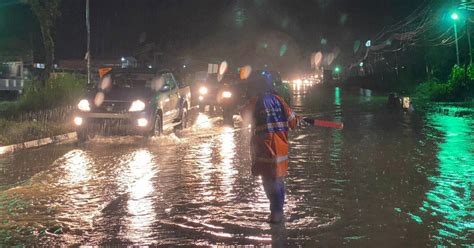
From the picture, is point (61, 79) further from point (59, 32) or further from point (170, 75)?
point (59, 32)

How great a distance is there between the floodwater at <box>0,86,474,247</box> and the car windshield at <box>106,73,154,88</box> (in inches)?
70.9

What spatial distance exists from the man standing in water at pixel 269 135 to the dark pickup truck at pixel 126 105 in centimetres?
772

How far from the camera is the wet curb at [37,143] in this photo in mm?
12805

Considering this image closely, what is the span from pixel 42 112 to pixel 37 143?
418 cm

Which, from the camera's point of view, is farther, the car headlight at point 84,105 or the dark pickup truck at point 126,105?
the car headlight at point 84,105

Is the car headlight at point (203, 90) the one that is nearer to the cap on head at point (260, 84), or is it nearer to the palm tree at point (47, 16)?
the palm tree at point (47, 16)

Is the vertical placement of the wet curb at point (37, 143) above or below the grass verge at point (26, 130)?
below

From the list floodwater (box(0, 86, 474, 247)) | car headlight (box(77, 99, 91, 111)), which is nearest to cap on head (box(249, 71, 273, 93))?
floodwater (box(0, 86, 474, 247))

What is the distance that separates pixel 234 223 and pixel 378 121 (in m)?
14.4

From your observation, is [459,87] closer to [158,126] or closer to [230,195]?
[158,126]

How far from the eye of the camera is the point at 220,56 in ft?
165

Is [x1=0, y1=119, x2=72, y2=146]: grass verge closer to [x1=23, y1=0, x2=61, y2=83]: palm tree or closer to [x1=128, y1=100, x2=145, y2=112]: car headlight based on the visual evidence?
[x1=128, y1=100, x2=145, y2=112]: car headlight

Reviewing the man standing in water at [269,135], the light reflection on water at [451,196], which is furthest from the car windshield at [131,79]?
the man standing in water at [269,135]

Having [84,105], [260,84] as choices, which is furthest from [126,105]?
[260,84]
